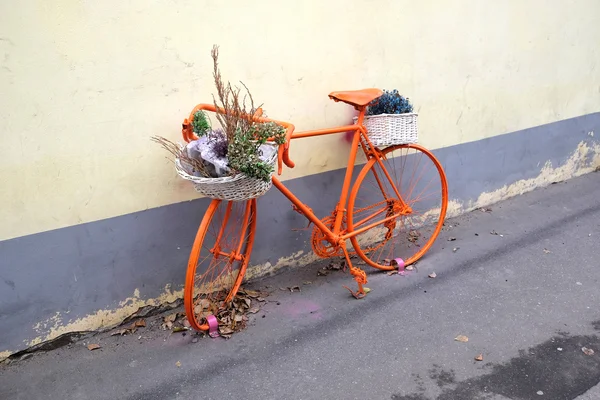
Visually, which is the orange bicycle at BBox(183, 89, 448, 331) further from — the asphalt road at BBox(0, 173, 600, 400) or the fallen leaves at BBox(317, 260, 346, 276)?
the asphalt road at BBox(0, 173, 600, 400)

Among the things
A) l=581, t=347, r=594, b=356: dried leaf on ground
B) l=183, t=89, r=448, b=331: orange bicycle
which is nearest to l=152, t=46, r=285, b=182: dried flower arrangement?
l=183, t=89, r=448, b=331: orange bicycle

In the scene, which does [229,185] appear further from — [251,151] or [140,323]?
[140,323]

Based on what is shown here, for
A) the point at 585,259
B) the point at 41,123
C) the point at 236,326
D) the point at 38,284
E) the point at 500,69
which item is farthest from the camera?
the point at 500,69

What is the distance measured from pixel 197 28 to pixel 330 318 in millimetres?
2151

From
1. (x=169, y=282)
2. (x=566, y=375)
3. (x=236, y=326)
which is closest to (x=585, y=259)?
(x=566, y=375)

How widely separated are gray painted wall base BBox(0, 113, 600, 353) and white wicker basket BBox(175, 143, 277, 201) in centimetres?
69

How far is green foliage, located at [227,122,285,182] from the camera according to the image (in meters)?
2.86

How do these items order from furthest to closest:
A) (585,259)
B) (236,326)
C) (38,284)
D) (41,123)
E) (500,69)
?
(500,69) < (585,259) < (236,326) < (38,284) < (41,123)

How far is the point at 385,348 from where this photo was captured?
3359mm

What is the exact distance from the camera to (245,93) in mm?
3674

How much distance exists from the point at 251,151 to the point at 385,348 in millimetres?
1536

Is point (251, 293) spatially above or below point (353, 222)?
below

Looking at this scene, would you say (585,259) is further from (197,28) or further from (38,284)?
(38,284)

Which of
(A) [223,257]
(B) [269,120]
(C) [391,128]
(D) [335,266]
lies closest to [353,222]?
(D) [335,266]
